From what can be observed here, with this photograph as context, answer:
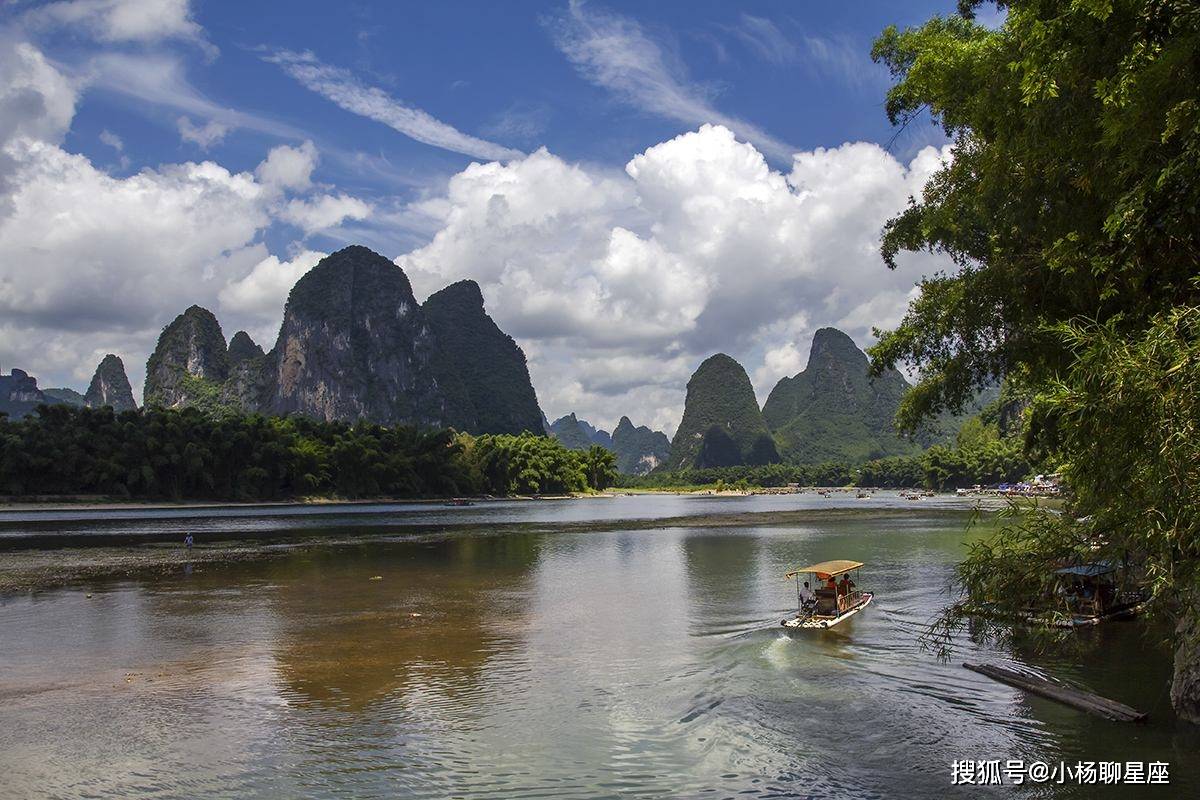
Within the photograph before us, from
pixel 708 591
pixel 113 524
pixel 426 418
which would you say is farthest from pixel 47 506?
pixel 426 418

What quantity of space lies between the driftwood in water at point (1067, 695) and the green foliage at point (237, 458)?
256ft

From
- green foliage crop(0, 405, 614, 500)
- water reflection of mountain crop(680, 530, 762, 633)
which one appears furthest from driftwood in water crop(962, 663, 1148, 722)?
green foliage crop(0, 405, 614, 500)

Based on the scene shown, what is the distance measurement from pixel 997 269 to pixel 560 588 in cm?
1882

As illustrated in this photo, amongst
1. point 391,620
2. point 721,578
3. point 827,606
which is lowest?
point 721,578

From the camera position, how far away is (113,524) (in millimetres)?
59531

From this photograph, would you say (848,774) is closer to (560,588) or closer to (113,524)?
(560,588)

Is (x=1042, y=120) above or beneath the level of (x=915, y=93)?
beneath

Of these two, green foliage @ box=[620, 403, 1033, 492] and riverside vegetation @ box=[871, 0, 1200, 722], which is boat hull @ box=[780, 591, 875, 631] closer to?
riverside vegetation @ box=[871, 0, 1200, 722]

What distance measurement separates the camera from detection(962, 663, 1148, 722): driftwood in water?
1152cm

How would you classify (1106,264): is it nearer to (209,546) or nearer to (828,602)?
(828,602)

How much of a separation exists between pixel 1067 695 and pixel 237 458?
3406 inches

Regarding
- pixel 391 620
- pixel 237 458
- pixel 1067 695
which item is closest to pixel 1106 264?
pixel 1067 695

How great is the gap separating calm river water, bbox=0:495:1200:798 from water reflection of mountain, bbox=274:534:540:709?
11 centimetres

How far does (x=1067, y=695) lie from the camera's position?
12.5 metres
